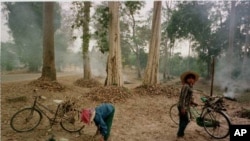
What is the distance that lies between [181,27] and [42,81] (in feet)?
56.2

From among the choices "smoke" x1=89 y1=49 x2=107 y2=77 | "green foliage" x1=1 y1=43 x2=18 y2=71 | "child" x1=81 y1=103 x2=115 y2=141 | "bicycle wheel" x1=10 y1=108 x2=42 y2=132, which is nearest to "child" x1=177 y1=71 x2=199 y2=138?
"child" x1=81 y1=103 x2=115 y2=141

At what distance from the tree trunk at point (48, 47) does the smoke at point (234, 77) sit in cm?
1211

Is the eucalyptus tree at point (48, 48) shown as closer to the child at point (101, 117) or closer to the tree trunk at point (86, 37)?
the tree trunk at point (86, 37)

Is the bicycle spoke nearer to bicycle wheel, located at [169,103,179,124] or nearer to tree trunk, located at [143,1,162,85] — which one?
bicycle wheel, located at [169,103,179,124]

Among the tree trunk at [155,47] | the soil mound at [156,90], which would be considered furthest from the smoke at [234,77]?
the tree trunk at [155,47]

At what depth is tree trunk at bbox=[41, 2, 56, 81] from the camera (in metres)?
13.8

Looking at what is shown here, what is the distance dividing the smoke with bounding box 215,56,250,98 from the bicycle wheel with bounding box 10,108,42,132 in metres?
14.3

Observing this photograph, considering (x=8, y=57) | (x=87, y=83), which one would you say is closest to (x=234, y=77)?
(x=87, y=83)

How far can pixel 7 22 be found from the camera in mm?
31281

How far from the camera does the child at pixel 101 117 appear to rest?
562cm

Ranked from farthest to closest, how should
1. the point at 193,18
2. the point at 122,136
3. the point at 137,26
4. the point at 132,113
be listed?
the point at 137,26, the point at 193,18, the point at 132,113, the point at 122,136

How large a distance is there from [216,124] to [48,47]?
10433 mm

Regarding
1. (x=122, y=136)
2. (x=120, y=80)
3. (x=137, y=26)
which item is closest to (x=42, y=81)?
(x=120, y=80)

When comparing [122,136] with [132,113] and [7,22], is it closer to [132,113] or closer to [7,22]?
[132,113]
